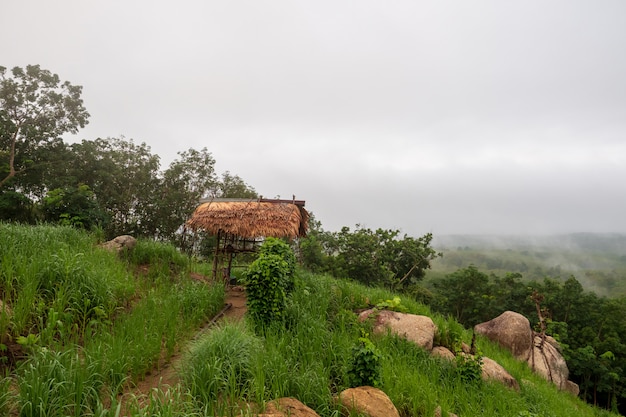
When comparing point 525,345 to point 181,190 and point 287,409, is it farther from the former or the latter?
point 181,190

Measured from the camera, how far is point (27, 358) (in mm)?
4137

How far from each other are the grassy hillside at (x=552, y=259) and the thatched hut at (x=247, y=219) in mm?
26031

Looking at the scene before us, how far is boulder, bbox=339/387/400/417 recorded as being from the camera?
3957 mm

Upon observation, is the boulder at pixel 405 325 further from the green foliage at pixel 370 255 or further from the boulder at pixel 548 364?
the green foliage at pixel 370 255

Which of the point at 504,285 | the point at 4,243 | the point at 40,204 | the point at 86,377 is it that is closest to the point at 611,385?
the point at 504,285

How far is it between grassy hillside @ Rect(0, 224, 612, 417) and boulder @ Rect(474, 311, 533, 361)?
3422mm

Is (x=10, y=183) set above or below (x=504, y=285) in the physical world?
above

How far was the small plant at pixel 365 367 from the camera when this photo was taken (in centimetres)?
→ 457

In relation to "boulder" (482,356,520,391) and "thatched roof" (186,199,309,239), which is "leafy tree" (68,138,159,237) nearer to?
"thatched roof" (186,199,309,239)

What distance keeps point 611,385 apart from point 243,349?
78.3ft

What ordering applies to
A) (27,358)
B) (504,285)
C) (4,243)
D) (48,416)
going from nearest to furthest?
(48,416)
(27,358)
(4,243)
(504,285)

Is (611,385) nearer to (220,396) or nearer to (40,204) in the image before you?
(220,396)

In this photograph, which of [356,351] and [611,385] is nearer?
[356,351]

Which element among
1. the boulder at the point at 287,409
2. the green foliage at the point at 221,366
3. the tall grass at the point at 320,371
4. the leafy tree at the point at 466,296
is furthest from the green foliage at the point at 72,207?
the leafy tree at the point at 466,296
